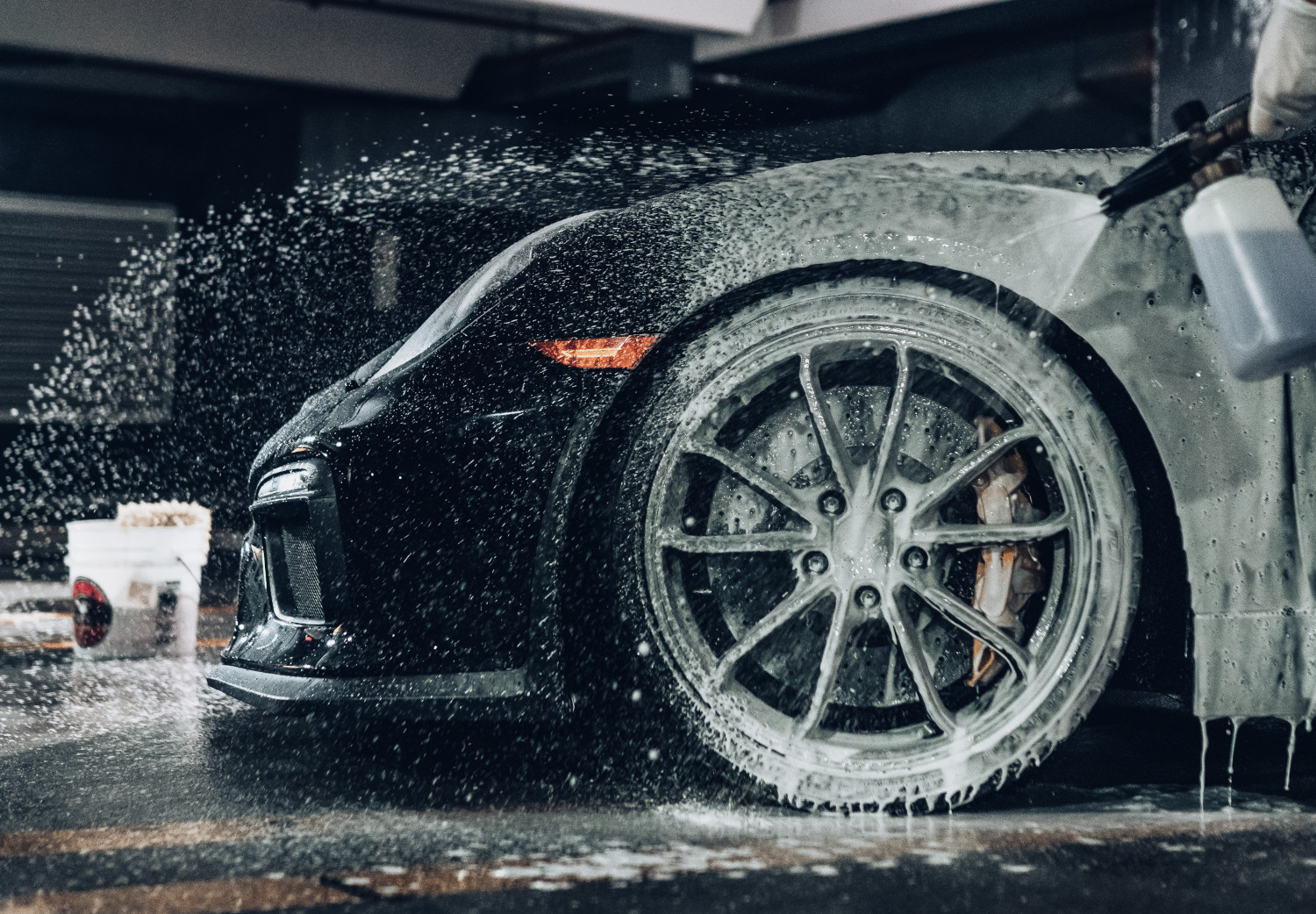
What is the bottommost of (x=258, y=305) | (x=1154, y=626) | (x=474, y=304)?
(x=1154, y=626)

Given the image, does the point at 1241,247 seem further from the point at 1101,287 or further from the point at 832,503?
the point at 832,503

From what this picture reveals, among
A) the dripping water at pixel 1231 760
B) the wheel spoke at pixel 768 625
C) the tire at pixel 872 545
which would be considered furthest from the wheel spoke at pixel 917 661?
the dripping water at pixel 1231 760

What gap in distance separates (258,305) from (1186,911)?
1228cm

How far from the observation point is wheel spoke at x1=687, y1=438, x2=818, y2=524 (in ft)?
7.37

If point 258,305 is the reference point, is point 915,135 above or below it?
above

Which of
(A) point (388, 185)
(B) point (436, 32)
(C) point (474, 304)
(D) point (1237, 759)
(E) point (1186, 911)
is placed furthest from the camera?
(A) point (388, 185)

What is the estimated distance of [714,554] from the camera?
230 cm

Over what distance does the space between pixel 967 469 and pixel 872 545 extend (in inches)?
8.4

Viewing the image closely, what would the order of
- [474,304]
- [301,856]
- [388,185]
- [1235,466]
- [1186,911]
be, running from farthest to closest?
1. [388,185]
2. [474,304]
3. [1235,466]
4. [301,856]
5. [1186,911]

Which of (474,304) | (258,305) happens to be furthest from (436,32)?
(474,304)

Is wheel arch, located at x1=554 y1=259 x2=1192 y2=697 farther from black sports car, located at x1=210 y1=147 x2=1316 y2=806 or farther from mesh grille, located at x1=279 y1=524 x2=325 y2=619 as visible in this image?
mesh grille, located at x1=279 y1=524 x2=325 y2=619

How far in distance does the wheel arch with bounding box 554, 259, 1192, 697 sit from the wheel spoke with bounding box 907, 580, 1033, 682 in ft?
0.66

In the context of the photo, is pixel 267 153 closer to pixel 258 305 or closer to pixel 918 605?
pixel 258 305

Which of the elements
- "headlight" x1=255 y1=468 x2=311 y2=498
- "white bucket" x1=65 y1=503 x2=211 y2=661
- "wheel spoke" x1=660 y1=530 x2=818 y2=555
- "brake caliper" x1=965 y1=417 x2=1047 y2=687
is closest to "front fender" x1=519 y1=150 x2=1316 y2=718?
"brake caliper" x1=965 y1=417 x2=1047 y2=687
